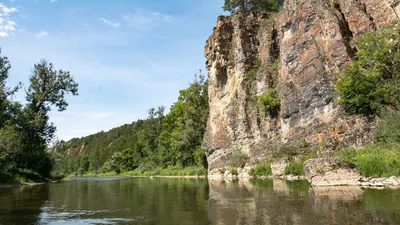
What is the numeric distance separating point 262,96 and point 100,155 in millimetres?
125118

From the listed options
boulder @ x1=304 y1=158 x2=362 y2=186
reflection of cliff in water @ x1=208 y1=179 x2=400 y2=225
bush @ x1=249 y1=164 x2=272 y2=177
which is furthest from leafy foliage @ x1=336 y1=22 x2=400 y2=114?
reflection of cliff in water @ x1=208 y1=179 x2=400 y2=225

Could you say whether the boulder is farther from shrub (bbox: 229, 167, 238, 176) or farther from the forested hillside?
the forested hillside

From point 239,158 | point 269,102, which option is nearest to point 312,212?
point 269,102

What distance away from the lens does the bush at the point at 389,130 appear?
23.1 meters

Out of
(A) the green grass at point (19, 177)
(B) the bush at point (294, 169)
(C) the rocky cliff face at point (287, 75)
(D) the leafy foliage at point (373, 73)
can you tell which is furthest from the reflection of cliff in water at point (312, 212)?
(A) the green grass at point (19, 177)

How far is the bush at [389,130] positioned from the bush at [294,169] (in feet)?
23.0

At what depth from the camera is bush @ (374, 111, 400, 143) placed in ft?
75.7

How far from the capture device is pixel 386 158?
19.3 metres

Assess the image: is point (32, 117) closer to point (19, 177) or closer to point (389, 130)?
point (19, 177)

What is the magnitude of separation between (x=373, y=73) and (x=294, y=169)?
11.0 m

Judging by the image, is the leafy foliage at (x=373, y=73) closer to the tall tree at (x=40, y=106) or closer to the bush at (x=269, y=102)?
the bush at (x=269, y=102)

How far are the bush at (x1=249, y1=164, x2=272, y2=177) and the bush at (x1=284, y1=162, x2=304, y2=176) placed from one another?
4.89 metres

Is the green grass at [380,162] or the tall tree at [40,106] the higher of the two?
the tall tree at [40,106]

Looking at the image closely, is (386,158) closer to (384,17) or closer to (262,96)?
(384,17)
